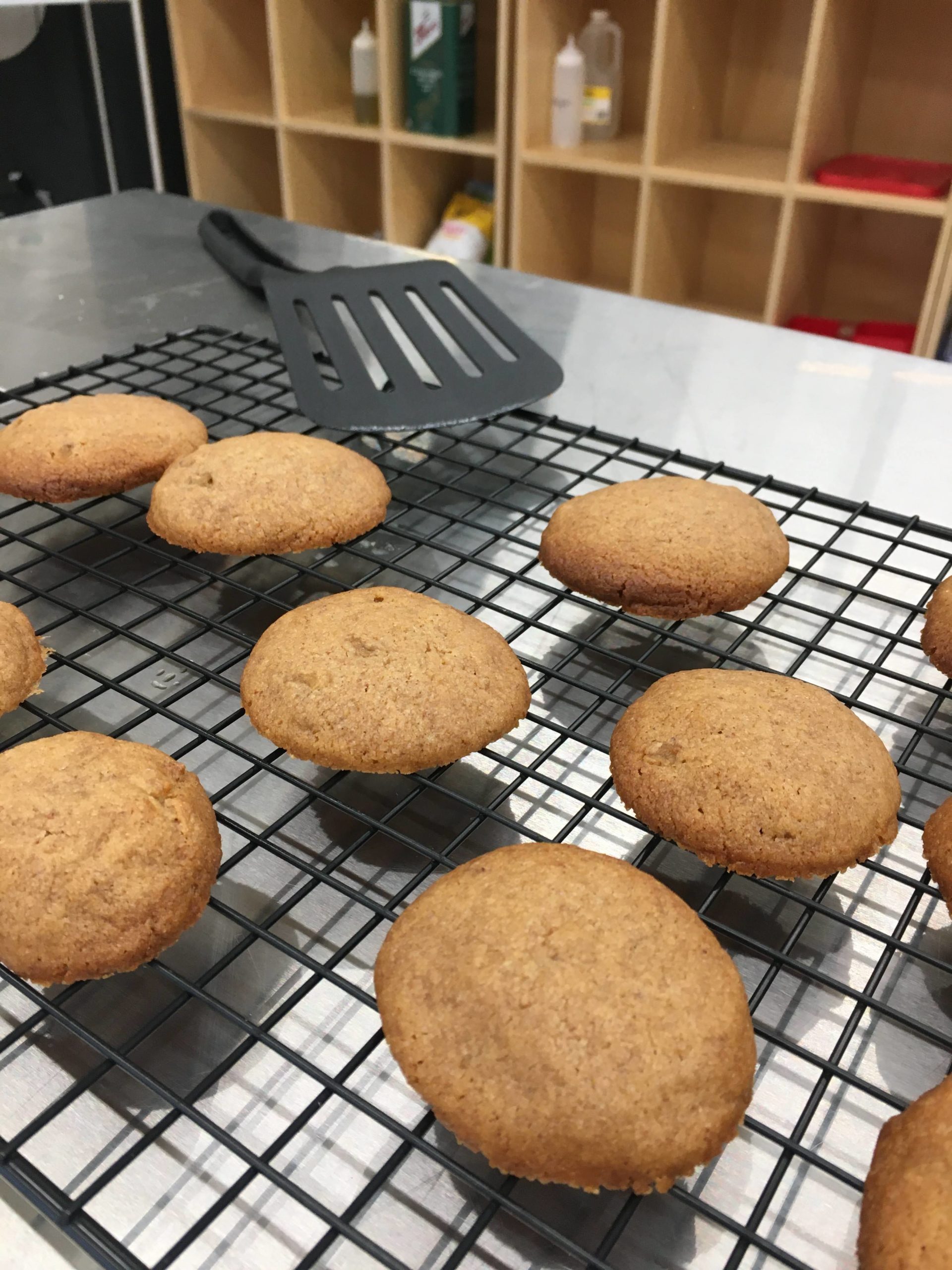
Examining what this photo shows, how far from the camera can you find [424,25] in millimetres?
2785

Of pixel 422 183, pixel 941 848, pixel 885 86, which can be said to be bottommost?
pixel 422 183

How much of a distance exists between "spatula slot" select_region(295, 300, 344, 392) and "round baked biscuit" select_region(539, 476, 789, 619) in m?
0.41

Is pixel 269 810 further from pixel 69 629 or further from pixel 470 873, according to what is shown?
pixel 69 629

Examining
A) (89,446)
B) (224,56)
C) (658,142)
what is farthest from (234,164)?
(89,446)

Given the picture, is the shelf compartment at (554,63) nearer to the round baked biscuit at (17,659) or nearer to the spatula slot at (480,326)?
the spatula slot at (480,326)

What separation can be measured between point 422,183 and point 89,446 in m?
2.36

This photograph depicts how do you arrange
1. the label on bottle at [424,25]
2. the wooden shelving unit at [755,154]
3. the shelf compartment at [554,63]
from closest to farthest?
the wooden shelving unit at [755,154] → the shelf compartment at [554,63] → the label on bottle at [424,25]

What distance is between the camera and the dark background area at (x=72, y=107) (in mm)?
2453

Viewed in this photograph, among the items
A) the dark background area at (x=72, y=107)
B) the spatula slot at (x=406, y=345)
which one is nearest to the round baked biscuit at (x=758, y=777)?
the spatula slot at (x=406, y=345)

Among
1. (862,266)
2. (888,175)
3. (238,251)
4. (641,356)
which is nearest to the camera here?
(641,356)

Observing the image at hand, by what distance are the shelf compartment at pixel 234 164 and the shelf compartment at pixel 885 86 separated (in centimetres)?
184

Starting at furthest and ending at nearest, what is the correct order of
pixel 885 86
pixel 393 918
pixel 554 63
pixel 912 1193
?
pixel 554 63, pixel 885 86, pixel 393 918, pixel 912 1193

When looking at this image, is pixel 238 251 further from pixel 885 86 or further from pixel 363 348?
pixel 885 86

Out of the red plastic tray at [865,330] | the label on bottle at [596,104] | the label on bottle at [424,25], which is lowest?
the red plastic tray at [865,330]
